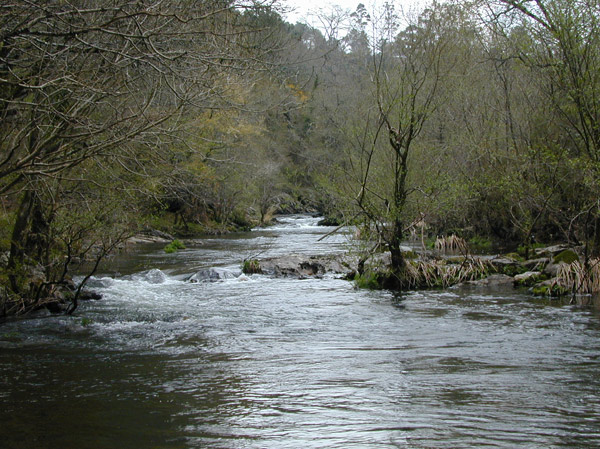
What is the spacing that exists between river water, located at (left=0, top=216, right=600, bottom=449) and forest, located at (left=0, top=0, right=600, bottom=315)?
85.0 inches

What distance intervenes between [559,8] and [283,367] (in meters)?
11.3

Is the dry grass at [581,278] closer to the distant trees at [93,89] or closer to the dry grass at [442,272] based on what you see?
the dry grass at [442,272]

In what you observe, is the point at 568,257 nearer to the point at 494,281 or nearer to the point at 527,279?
the point at 527,279

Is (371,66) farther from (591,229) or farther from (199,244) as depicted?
(199,244)

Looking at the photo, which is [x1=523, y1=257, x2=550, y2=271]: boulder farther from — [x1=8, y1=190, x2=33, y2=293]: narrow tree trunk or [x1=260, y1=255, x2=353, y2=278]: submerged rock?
[x1=8, y1=190, x2=33, y2=293]: narrow tree trunk

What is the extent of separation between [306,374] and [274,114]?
10.6 meters

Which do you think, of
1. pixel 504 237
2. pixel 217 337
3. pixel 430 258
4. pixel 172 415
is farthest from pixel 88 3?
pixel 504 237

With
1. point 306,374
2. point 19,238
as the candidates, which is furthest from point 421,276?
point 19,238

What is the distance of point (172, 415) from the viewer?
612 cm

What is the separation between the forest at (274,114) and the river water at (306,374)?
2158 millimetres

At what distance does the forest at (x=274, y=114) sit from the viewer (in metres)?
6.85

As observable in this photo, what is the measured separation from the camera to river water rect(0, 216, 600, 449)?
558 centimetres

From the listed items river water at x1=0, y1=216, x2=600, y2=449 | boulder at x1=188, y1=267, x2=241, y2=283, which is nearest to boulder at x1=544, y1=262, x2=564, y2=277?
river water at x1=0, y1=216, x2=600, y2=449

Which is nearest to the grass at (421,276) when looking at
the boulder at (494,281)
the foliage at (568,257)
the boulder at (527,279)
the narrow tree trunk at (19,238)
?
the boulder at (494,281)
